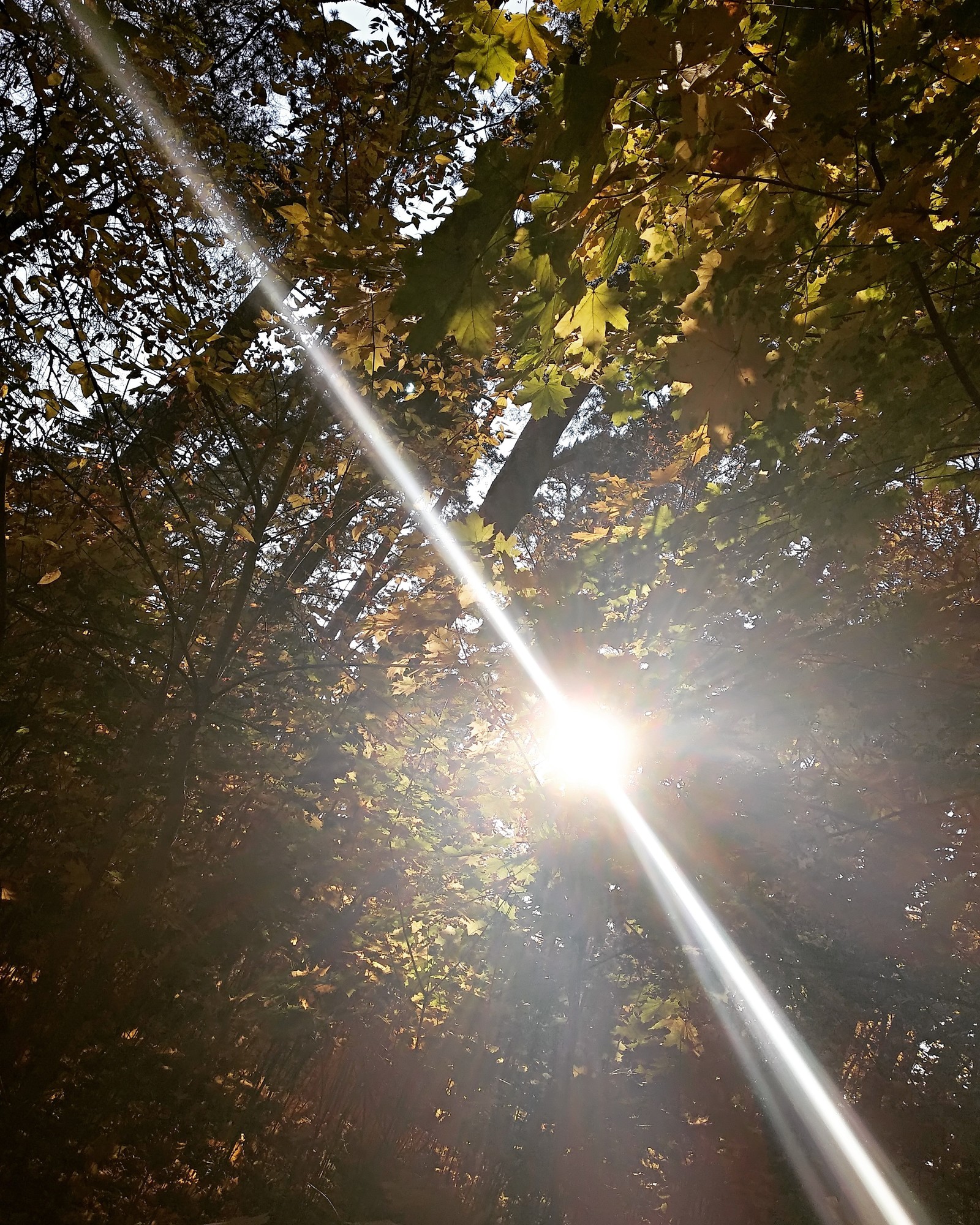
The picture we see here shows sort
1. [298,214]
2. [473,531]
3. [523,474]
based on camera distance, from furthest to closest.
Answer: [523,474]
[473,531]
[298,214]

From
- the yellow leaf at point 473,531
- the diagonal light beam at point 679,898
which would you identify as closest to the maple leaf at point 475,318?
the yellow leaf at point 473,531

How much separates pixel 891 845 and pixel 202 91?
4.78 metres

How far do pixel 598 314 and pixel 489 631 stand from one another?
1497mm

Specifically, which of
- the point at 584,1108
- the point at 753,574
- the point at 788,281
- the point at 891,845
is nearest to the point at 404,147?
the point at 788,281

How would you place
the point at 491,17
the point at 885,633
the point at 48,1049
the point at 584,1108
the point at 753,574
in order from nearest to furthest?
the point at 491,17 < the point at 885,633 < the point at 753,574 < the point at 48,1049 < the point at 584,1108

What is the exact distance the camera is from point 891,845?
308cm

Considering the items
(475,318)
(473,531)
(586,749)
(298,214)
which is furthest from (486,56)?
(586,749)

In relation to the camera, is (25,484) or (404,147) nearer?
(404,147)

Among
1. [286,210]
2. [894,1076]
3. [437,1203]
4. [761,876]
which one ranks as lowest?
[437,1203]

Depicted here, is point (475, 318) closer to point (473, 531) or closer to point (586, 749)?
point (473, 531)

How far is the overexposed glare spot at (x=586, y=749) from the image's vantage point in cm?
256

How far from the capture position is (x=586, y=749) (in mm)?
2605

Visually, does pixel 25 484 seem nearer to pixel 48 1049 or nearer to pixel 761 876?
pixel 48 1049

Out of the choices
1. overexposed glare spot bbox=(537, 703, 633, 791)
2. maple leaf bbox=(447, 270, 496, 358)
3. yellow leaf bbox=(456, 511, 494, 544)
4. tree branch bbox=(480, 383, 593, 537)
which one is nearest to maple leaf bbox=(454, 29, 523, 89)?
maple leaf bbox=(447, 270, 496, 358)
